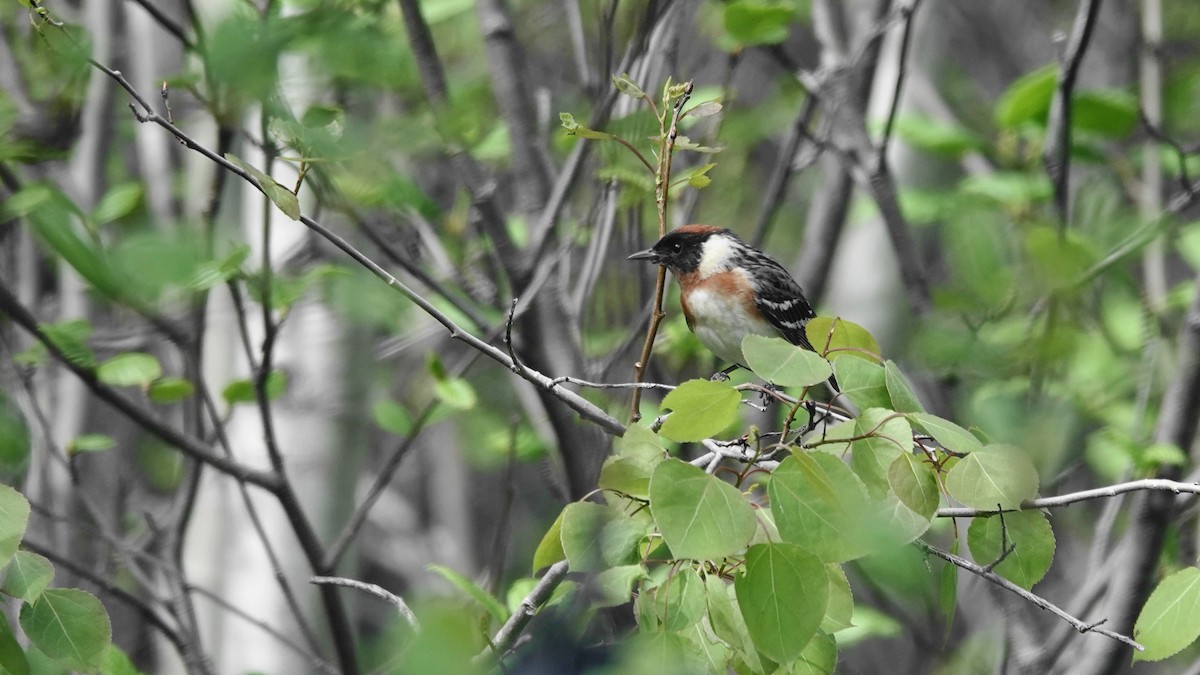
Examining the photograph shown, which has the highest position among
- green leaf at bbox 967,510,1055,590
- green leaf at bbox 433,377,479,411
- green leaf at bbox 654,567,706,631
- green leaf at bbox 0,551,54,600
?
green leaf at bbox 0,551,54,600

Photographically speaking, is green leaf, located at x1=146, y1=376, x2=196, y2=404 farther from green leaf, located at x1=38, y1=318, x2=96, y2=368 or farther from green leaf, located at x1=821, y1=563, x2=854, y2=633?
green leaf, located at x1=821, y1=563, x2=854, y2=633

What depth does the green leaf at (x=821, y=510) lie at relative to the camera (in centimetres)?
143

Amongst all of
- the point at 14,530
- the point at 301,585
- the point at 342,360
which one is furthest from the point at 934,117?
the point at 14,530

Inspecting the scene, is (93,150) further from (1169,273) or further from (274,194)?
(1169,273)

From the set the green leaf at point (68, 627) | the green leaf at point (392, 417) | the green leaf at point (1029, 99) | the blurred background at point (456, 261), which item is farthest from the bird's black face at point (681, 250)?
the green leaf at point (68, 627)

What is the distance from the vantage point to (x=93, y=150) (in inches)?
169

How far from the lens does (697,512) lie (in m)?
1.39

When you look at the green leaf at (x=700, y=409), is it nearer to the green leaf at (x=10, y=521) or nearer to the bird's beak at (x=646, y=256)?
the green leaf at (x=10, y=521)

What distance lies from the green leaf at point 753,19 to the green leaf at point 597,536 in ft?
6.03

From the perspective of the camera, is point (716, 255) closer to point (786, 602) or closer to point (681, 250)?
point (681, 250)

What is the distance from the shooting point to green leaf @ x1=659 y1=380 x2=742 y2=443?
1475mm

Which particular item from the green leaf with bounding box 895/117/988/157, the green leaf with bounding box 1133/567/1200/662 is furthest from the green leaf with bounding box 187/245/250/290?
the green leaf with bounding box 895/117/988/157

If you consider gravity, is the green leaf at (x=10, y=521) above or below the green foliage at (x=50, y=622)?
above

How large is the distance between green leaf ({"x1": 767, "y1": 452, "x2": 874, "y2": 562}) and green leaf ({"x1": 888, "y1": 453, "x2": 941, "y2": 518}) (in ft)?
0.15
